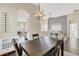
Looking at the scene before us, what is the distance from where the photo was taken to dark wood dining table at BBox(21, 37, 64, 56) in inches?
68.6

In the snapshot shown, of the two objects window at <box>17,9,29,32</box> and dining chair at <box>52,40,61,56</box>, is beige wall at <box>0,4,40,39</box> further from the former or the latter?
dining chair at <box>52,40,61,56</box>

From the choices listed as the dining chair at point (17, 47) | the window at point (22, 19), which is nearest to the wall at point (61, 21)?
the window at point (22, 19)

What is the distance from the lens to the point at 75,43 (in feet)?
5.84

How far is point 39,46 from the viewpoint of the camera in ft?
5.90

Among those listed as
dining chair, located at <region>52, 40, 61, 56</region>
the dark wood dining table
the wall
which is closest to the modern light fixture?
the wall

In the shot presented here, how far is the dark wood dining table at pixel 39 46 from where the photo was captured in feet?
5.72

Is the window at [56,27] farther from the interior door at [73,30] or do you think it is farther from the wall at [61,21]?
the interior door at [73,30]

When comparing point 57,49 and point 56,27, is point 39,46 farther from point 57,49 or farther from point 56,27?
point 56,27

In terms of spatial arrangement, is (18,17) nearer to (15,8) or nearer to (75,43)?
(15,8)

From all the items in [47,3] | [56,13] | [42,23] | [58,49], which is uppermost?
[47,3]

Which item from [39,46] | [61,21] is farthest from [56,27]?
[39,46]

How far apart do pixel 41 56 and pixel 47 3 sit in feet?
2.84

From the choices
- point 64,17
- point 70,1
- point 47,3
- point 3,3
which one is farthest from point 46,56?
point 3,3

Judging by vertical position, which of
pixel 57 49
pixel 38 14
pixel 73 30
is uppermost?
pixel 38 14
